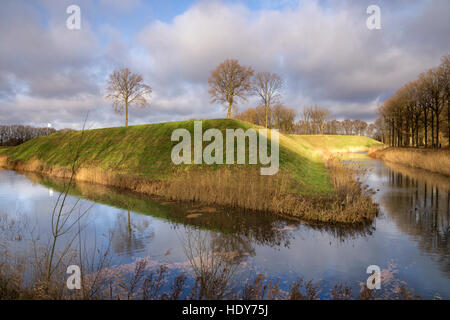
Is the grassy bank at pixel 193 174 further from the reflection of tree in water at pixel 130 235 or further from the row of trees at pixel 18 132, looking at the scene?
the row of trees at pixel 18 132

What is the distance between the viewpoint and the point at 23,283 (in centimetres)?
437

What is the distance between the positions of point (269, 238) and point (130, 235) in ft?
15.3

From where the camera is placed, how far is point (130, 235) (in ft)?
27.6

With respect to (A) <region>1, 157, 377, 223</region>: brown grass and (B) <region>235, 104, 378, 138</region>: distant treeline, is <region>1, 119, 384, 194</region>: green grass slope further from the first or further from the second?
(B) <region>235, 104, 378, 138</region>: distant treeline

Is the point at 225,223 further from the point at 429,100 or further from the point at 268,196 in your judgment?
the point at 429,100

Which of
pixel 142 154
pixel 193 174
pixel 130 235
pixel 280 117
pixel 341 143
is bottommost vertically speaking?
pixel 130 235

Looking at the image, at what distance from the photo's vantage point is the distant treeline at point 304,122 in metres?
77.2

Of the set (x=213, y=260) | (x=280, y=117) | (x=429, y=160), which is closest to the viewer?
(x=213, y=260)

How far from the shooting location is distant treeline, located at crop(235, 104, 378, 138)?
77.2 m

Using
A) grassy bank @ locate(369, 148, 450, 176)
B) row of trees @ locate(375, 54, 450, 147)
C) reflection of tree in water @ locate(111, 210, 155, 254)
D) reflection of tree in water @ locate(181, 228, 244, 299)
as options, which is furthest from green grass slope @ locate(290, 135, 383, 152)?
reflection of tree in water @ locate(181, 228, 244, 299)

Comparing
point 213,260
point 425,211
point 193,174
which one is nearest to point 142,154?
point 193,174
